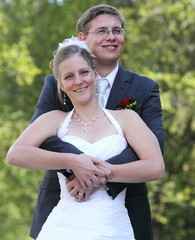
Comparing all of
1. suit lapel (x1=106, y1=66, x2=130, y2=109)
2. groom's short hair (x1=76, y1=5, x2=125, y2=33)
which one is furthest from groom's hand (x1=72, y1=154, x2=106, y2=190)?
groom's short hair (x1=76, y1=5, x2=125, y2=33)

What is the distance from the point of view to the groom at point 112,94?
389cm

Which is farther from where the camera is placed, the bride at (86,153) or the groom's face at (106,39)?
the groom's face at (106,39)

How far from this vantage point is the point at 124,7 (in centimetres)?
1311

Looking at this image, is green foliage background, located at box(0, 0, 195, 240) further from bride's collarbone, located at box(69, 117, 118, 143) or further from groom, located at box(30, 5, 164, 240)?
bride's collarbone, located at box(69, 117, 118, 143)

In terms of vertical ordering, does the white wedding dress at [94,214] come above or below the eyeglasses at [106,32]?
below

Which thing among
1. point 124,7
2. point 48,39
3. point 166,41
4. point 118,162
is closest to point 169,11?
point 166,41

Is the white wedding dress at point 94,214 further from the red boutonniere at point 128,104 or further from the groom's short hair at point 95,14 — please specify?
the groom's short hair at point 95,14

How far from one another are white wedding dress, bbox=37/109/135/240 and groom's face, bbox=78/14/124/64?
767 millimetres

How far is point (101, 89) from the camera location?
4.11m

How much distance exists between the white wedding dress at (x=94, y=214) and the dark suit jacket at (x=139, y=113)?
384 millimetres

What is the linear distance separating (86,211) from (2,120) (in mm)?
9924

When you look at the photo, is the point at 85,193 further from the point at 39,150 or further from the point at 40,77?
the point at 40,77

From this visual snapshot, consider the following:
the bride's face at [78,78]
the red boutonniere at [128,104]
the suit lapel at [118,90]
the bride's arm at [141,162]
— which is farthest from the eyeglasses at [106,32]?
the bride's arm at [141,162]

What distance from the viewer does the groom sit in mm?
3889
